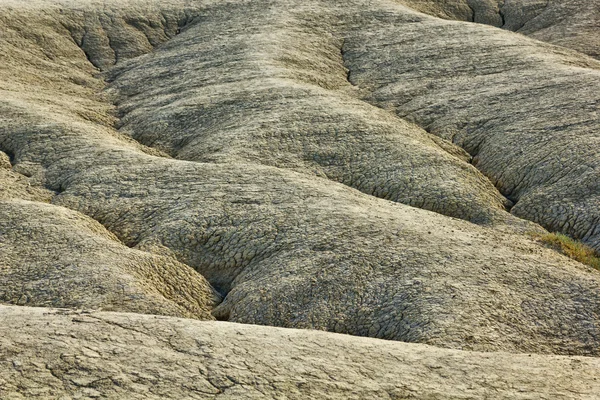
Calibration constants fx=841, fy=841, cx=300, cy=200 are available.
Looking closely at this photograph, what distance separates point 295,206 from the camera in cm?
3117

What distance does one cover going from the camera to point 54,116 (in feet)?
133

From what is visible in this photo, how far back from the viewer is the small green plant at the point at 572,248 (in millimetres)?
29156

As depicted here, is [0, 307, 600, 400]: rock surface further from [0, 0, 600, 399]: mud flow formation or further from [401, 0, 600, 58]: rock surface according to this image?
[401, 0, 600, 58]: rock surface

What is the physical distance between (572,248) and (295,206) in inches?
394

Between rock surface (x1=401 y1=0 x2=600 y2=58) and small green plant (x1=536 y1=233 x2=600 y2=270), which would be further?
rock surface (x1=401 y1=0 x2=600 y2=58)

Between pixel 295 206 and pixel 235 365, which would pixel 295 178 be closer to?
pixel 295 206

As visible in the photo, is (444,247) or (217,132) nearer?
(444,247)

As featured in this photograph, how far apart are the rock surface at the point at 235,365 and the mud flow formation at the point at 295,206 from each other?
2.4 inches

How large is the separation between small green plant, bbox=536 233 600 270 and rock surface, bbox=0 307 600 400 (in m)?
8.14

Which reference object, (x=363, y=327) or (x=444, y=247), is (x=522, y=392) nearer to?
(x=363, y=327)

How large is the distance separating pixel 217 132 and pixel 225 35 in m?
15.2

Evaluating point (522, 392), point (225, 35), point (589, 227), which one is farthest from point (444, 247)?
point (225, 35)

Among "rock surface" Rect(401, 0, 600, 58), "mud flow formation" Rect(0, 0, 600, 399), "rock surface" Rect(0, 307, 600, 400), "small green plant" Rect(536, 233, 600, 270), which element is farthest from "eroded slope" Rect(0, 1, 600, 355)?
"rock surface" Rect(401, 0, 600, 58)

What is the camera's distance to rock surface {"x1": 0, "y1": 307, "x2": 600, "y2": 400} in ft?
57.1
